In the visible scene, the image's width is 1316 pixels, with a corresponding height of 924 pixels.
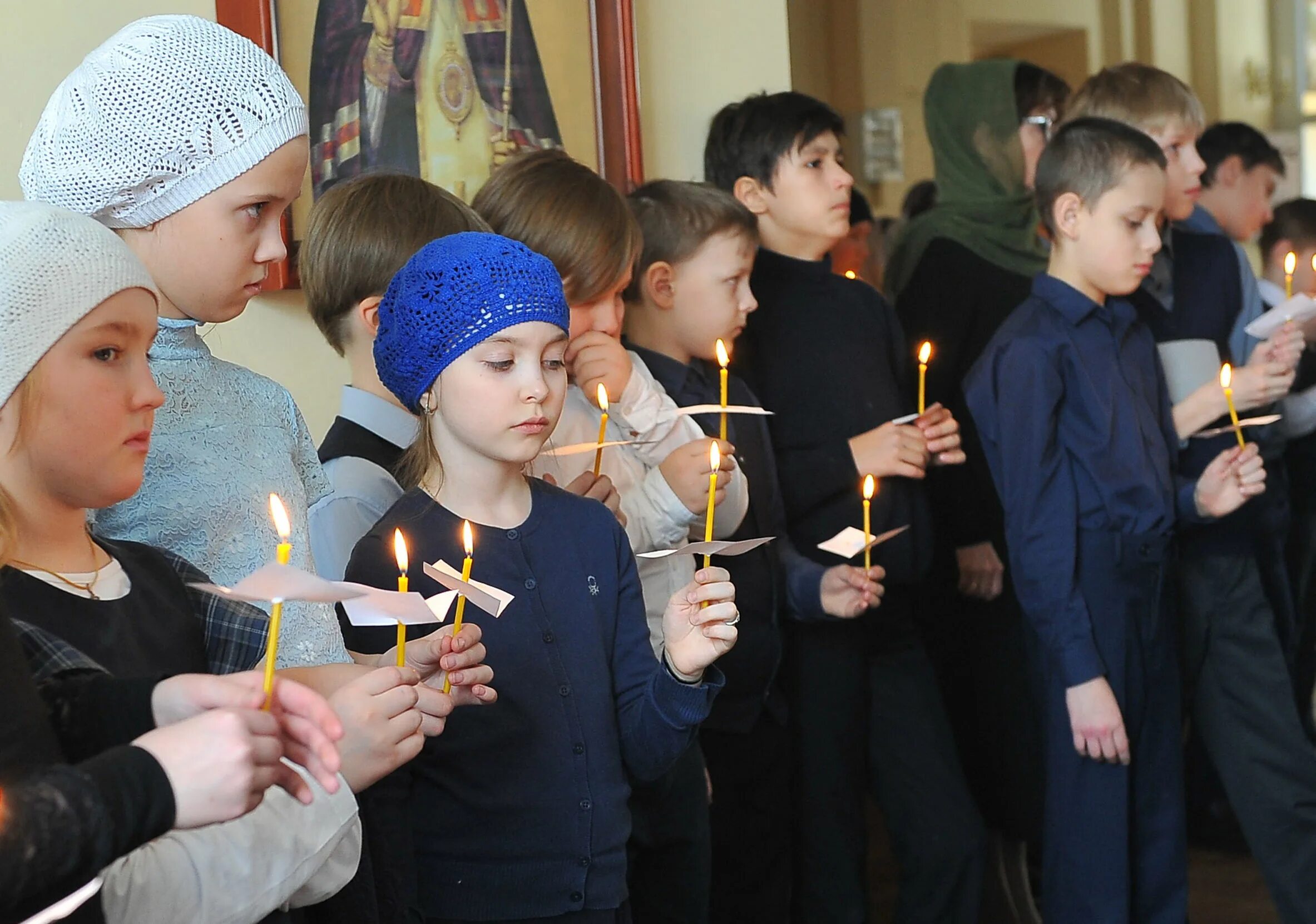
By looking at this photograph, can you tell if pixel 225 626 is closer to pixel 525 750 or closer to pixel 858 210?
pixel 525 750

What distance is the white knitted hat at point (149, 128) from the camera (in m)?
1.67

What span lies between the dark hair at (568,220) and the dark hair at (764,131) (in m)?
0.71

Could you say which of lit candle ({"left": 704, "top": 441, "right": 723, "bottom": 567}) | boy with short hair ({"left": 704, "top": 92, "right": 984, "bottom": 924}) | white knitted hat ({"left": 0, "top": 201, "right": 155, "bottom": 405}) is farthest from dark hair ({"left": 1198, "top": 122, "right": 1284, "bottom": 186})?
white knitted hat ({"left": 0, "top": 201, "right": 155, "bottom": 405})

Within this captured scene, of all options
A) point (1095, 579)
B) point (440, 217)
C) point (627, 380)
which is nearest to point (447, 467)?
point (440, 217)

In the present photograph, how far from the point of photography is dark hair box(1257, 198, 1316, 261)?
4.82m

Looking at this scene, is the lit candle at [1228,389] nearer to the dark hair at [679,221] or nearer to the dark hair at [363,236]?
the dark hair at [679,221]

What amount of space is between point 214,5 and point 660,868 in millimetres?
1659

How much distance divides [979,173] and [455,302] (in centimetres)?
265

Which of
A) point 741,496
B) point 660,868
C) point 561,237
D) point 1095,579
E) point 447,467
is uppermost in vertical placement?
point 561,237

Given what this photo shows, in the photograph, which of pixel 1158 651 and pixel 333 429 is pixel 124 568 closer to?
pixel 333 429

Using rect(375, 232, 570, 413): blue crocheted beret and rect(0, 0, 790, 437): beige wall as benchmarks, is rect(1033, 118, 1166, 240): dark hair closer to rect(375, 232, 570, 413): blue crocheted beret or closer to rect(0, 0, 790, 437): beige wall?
rect(0, 0, 790, 437): beige wall

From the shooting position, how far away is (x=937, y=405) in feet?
9.45

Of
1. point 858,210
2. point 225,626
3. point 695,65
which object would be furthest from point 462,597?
point 858,210

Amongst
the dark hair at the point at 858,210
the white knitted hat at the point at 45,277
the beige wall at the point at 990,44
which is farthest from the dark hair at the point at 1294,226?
the white knitted hat at the point at 45,277
